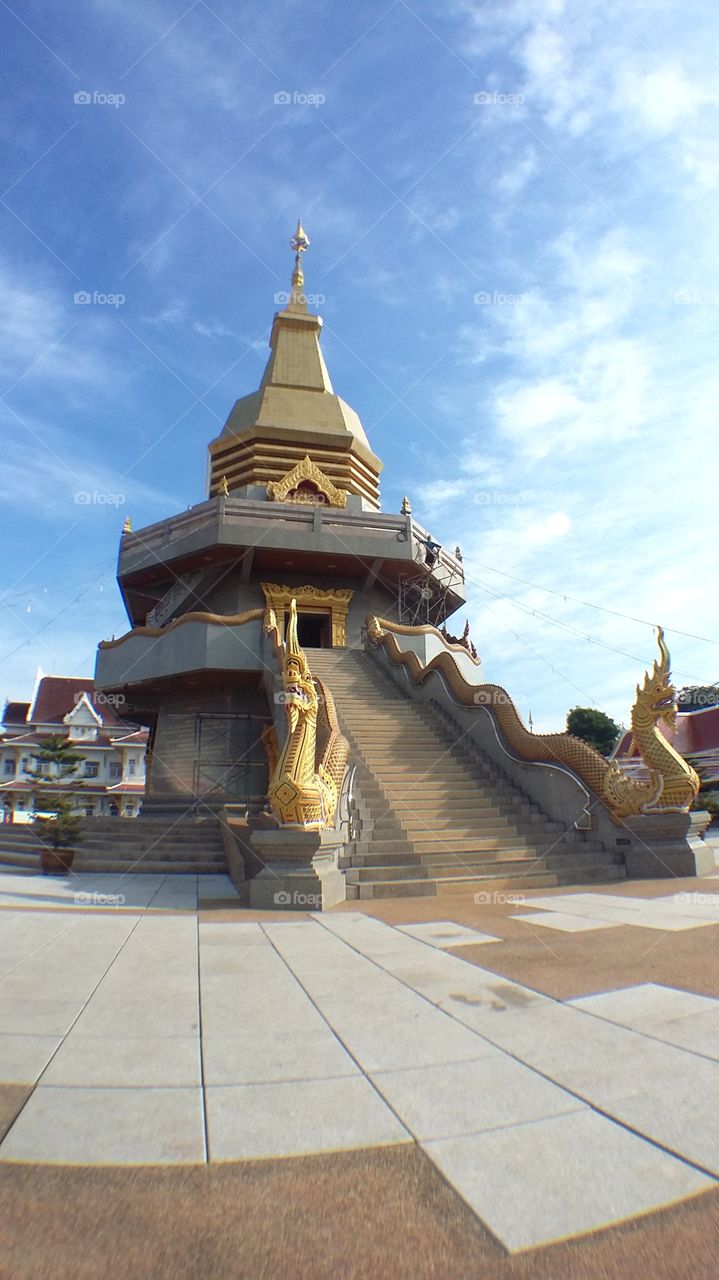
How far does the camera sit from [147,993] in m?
4.35

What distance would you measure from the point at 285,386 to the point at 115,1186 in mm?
31391

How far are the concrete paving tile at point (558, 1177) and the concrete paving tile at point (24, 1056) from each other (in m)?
1.85

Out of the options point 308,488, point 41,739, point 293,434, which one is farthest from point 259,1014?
point 41,739

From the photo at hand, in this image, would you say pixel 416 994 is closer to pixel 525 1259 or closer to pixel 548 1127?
pixel 548 1127

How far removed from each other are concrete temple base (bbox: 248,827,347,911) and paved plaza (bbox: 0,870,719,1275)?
150cm

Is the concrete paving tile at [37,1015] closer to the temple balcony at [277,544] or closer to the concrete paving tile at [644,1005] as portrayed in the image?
the concrete paving tile at [644,1005]

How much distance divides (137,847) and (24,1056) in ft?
33.3

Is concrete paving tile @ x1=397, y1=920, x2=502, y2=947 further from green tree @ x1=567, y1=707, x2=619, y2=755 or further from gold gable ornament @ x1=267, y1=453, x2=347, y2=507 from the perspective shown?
green tree @ x1=567, y1=707, x2=619, y2=755

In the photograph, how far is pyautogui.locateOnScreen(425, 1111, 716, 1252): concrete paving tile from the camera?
2061 mm

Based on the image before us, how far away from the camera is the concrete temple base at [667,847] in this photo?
388 inches

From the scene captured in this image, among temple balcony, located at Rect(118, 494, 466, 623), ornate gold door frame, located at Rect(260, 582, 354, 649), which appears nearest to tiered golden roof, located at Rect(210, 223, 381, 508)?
temple balcony, located at Rect(118, 494, 466, 623)

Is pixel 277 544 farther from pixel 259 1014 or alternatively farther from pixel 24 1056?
pixel 24 1056

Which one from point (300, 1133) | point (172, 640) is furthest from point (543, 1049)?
point (172, 640)

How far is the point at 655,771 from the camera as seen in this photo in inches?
416
